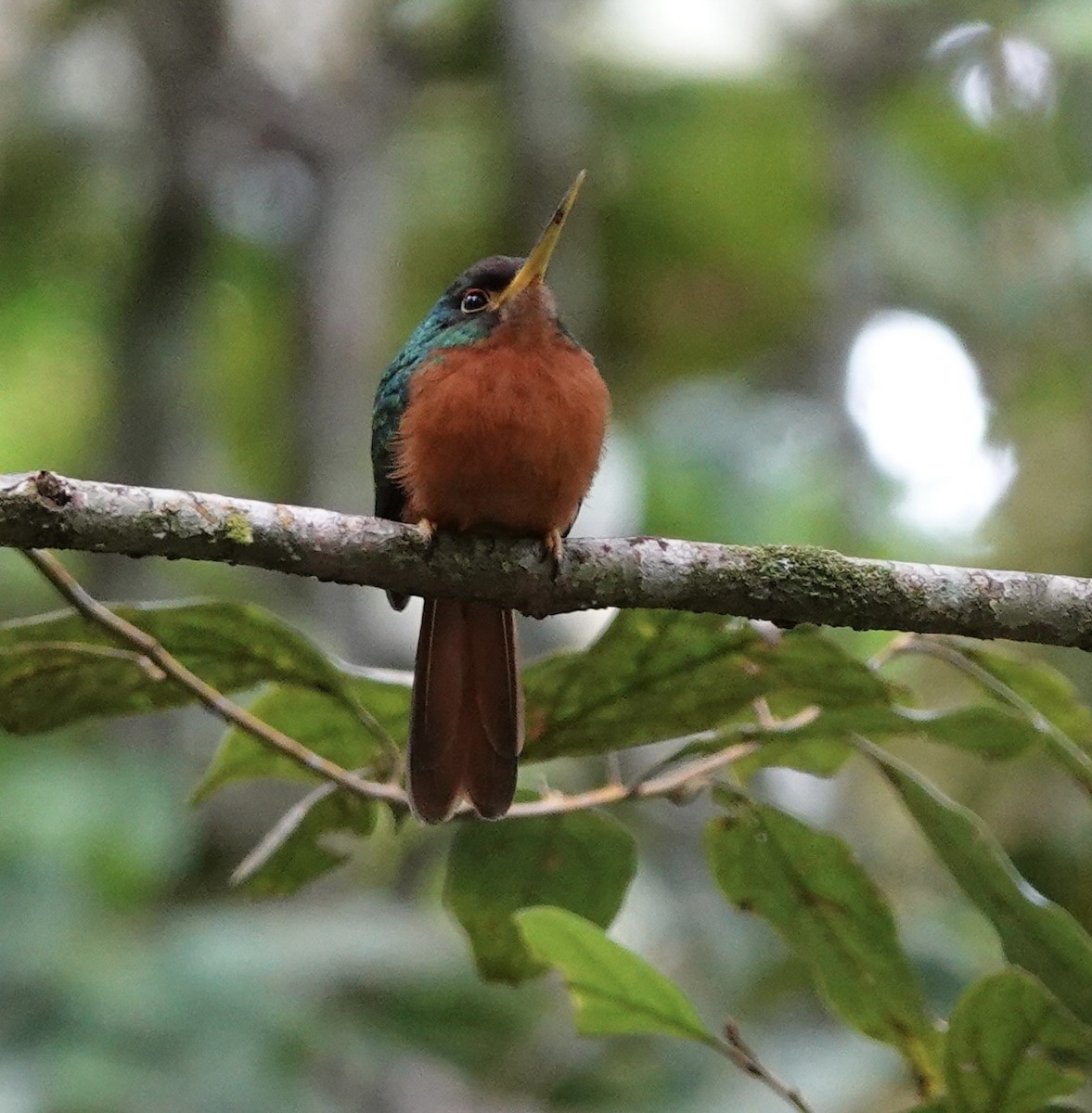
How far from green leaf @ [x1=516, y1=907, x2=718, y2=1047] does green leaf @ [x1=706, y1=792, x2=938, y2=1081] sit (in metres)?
0.20

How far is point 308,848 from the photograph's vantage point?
1.99 metres

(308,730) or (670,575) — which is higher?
(670,575)

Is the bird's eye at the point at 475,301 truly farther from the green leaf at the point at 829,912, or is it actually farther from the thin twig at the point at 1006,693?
the green leaf at the point at 829,912

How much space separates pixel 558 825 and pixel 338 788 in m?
0.26

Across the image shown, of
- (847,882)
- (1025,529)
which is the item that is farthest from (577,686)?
(1025,529)

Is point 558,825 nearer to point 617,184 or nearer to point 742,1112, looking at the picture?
point 742,1112

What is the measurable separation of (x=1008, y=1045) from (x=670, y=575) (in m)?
0.60

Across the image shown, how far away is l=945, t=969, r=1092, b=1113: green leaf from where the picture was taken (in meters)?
1.60

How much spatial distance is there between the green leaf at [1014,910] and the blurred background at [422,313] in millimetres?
874

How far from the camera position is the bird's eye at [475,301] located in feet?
8.36

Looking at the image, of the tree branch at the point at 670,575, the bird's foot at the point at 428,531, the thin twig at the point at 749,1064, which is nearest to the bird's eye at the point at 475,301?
the bird's foot at the point at 428,531

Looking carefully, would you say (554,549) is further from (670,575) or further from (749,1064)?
(749,1064)

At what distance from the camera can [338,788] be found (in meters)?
1.89

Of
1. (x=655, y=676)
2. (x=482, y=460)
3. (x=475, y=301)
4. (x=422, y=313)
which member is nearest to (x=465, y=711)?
(x=482, y=460)
